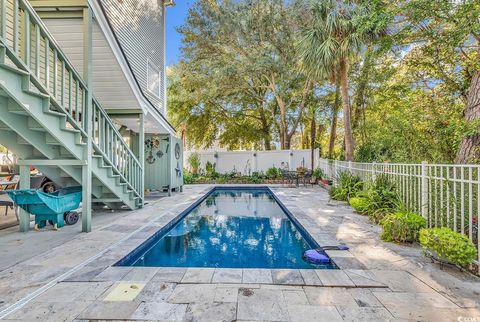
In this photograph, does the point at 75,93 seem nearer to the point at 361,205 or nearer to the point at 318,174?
the point at 361,205

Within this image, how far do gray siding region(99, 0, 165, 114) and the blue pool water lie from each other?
181 inches

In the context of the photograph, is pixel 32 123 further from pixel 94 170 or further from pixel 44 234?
pixel 44 234

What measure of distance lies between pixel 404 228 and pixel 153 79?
9002 millimetres

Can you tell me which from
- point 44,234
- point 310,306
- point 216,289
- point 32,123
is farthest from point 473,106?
point 44,234

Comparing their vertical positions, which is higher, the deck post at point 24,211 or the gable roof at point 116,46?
the gable roof at point 116,46

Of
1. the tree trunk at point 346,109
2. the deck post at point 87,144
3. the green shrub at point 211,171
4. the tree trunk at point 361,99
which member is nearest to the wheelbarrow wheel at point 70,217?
the deck post at point 87,144

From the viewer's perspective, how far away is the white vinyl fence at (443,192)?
3.07m

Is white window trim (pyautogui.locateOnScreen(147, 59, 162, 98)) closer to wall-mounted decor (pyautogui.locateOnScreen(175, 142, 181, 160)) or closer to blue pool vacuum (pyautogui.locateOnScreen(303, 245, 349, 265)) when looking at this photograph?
wall-mounted decor (pyautogui.locateOnScreen(175, 142, 181, 160))

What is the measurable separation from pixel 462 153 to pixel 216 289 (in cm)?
493

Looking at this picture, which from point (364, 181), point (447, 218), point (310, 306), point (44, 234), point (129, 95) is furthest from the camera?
point (364, 181)

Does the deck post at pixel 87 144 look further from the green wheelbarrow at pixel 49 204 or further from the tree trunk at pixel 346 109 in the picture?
the tree trunk at pixel 346 109

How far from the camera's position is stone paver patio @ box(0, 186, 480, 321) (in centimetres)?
207

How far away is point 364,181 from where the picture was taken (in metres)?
6.90

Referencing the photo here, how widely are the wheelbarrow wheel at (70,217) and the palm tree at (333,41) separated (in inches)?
316
